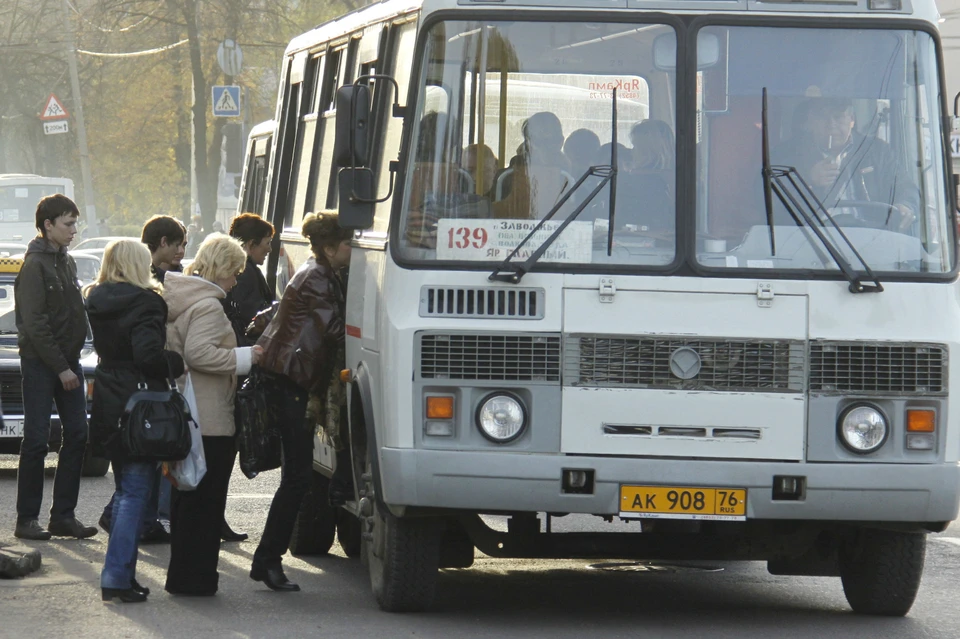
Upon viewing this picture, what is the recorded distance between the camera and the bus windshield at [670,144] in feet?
24.5

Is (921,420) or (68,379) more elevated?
(921,420)

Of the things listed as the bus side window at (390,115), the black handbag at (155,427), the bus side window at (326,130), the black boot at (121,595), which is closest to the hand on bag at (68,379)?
the bus side window at (326,130)

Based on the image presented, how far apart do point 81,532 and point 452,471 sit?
3.81 metres

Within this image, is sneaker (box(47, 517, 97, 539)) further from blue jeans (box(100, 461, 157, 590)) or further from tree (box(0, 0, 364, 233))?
tree (box(0, 0, 364, 233))

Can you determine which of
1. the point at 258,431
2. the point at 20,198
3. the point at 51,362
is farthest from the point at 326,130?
the point at 20,198

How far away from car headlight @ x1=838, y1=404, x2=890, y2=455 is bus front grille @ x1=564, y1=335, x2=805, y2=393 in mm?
225

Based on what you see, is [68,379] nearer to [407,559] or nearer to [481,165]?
[407,559]

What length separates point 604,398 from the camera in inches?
289

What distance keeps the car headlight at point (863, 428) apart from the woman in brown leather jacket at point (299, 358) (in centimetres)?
241

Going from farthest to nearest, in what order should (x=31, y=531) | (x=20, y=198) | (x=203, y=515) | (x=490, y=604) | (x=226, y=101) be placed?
(x=20, y=198)
(x=226, y=101)
(x=31, y=531)
(x=490, y=604)
(x=203, y=515)

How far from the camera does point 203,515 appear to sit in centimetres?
834

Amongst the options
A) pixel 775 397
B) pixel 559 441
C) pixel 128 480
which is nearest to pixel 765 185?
pixel 775 397

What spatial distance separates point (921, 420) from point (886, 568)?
92cm

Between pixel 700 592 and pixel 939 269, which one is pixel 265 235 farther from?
pixel 939 269
